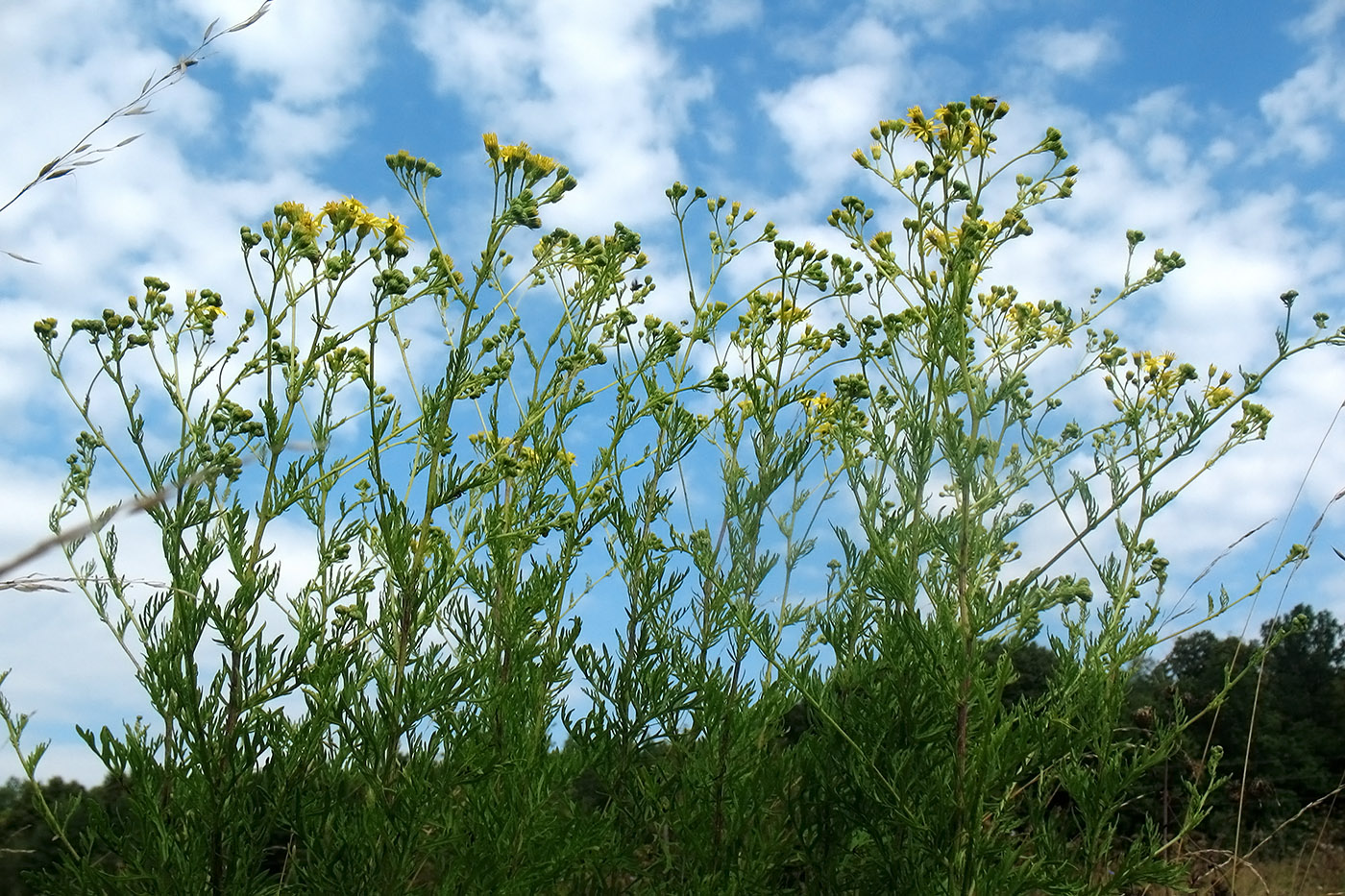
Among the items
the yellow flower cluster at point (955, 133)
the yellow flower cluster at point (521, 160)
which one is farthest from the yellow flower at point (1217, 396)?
the yellow flower cluster at point (521, 160)

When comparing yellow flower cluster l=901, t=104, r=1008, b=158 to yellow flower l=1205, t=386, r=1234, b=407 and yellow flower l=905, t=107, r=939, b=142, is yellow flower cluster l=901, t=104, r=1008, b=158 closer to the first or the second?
yellow flower l=905, t=107, r=939, b=142

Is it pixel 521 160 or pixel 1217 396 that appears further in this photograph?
pixel 1217 396

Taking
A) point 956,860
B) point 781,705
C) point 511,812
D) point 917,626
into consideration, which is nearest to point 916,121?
point 917,626

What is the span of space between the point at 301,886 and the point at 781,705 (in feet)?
5.21

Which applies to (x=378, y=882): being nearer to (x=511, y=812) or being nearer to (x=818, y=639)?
(x=511, y=812)

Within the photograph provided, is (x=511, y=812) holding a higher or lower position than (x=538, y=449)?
lower

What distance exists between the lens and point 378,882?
3023 millimetres

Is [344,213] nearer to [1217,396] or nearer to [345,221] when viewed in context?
[345,221]

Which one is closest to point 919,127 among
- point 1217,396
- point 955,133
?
point 955,133

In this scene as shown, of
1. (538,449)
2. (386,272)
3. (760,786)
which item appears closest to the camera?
(386,272)

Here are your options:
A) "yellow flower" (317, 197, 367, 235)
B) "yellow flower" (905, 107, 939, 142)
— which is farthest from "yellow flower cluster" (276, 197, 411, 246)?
"yellow flower" (905, 107, 939, 142)

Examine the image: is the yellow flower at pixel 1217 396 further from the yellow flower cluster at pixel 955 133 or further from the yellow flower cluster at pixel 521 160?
the yellow flower cluster at pixel 521 160

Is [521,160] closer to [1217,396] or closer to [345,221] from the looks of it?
[345,221]

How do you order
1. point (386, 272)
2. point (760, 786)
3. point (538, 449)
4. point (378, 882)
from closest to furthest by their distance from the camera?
point (378, 882) → point (386, 272) → point (760, 786) → point (538, 449)
